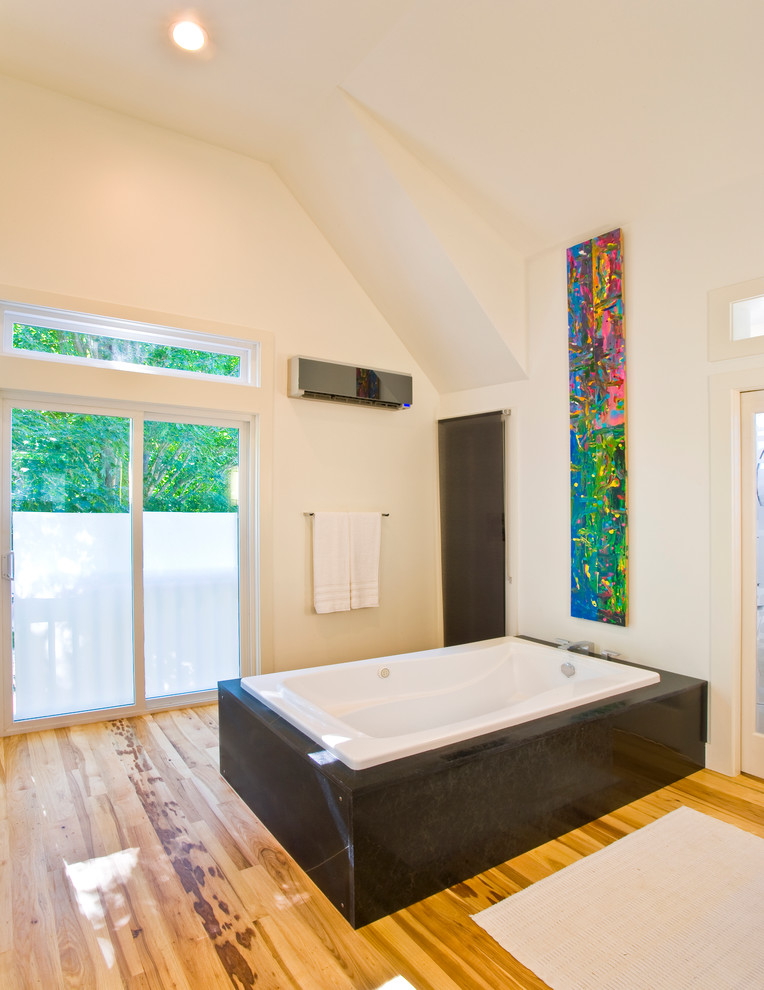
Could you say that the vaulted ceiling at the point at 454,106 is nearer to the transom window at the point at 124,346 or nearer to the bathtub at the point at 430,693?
the transom window at the point at 124,346

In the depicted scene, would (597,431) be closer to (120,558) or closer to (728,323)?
(728,323)

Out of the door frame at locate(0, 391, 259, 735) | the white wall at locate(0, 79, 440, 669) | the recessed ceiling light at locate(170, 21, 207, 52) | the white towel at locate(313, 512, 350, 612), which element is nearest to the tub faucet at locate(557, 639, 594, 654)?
the white wall at locate(0, 79, 440, 669)

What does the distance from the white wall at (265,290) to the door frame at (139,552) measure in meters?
0.12

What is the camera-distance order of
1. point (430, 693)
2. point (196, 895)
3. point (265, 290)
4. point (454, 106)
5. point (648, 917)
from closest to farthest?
point (648, 917), point (196, 895), point (454, 106), point (430, 693), point (265, 290)

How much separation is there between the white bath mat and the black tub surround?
0.60ft

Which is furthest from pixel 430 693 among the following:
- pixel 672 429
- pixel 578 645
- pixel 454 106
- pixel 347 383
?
pixel 454 106

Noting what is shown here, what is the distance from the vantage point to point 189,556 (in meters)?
3.58

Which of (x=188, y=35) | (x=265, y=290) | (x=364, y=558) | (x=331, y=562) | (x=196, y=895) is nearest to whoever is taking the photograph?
(x=196, y=895)

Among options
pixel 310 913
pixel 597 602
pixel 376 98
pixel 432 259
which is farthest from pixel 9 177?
pixel 597 602

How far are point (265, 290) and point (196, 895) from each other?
10.1 ft

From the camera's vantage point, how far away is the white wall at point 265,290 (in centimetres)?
304

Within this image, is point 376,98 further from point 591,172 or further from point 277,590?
point 277,590

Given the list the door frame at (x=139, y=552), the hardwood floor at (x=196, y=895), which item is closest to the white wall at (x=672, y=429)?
the hardwood floor at (x=196, y=895)

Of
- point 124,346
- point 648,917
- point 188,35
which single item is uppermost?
point 188,35
